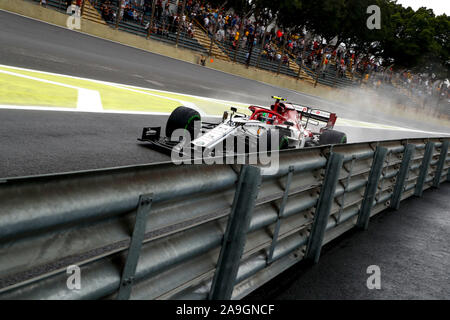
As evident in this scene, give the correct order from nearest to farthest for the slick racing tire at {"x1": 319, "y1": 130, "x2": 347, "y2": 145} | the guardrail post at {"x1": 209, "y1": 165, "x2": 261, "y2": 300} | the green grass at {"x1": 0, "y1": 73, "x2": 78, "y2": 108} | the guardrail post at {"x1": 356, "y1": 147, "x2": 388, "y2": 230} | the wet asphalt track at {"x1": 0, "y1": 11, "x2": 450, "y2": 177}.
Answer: the guardrail post at {"x1": 209, "y1": 165, "x2": 261, "y2": 300} → the guardrail post at {"x1": 356, "y1": 147, "x2": 388, "y2": 230} → the wet asphalt track at {"x1": 0, "y1": 11, "x2": 450, "y2": 177} → the green grass at {"x1": 0, "y1": 73, "x2": 78, "y2": 108} → the slick racing tire at {"x1": 319, "y1": 130, "x2": 347, "y2": 145}

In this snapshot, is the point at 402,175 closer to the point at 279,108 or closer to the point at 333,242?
the point at 333,242

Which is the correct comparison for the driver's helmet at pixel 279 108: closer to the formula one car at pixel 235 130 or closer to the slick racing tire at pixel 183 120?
the formula one car at pixel 235 130

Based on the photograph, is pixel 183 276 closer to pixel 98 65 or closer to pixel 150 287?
pixel 150 287

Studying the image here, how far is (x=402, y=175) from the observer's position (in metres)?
6.56

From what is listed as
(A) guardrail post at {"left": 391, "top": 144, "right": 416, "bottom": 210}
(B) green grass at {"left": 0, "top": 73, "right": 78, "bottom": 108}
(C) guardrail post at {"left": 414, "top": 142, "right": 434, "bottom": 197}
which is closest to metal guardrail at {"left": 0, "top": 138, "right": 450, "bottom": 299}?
(A) guardrail post at {"left": 391, "top": 144, "right": 416, "bottom": 210}

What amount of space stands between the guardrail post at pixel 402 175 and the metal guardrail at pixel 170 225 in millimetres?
2184

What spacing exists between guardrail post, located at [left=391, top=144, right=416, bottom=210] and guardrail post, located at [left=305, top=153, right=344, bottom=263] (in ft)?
9.52

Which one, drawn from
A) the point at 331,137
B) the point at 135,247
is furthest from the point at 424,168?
the point at 135,247

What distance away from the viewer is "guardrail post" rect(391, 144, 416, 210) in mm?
6508

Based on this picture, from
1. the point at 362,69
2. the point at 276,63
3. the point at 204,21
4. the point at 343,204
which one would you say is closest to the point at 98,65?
the point at 343,204

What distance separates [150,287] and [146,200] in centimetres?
54

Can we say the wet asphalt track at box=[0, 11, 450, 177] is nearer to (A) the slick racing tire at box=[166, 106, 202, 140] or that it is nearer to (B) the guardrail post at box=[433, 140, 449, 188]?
(A) the slick racing tire at box=[166, 106, 202, 140]

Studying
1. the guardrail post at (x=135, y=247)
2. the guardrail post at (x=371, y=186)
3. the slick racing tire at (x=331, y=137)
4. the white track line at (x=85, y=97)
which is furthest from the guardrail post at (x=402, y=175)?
the white track line at (x=85, y=97)

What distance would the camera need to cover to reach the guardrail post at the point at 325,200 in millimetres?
4070
